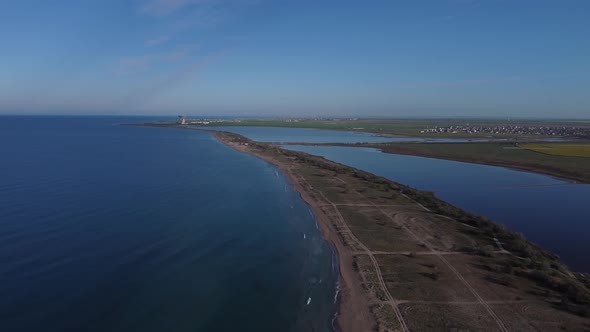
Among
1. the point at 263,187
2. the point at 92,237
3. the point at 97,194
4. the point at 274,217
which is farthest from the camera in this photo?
the point at 263,187

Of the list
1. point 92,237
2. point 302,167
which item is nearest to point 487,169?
point 302,167

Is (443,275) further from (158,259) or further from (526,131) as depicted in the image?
(526,131)

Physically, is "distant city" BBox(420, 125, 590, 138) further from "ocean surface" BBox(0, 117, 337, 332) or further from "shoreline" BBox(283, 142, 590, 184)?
"ocean surface" BBox(0, 117, 337, 332)

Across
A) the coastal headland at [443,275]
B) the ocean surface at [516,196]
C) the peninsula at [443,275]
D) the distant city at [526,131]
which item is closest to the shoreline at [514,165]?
Result: the ocean surface at [516,196]

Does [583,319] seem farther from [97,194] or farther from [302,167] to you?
[302,167]

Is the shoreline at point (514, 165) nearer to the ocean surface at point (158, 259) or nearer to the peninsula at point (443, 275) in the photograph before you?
the peninsula at point (443, 275)

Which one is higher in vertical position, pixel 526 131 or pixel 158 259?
pixel 526 131

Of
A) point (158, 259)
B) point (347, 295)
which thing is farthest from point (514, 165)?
point (158, 259)
